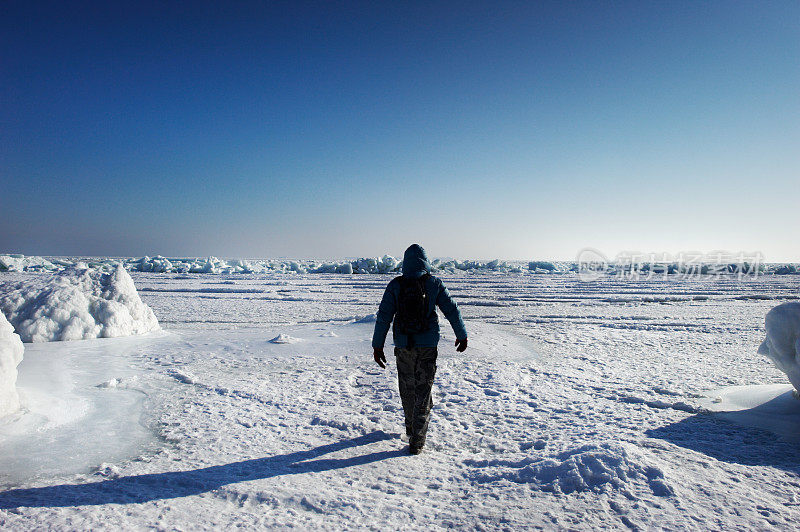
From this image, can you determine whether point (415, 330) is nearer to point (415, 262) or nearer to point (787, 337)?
point (415, 262)

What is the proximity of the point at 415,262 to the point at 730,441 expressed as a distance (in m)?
2.78

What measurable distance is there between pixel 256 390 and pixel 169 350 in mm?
2605

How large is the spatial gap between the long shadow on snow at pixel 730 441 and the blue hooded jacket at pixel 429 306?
1.90m

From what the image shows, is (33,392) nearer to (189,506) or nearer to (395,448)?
(189,506)

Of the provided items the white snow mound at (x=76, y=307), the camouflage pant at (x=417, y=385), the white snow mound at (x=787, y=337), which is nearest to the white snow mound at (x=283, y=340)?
the white snow mound at (x=76, y=307)

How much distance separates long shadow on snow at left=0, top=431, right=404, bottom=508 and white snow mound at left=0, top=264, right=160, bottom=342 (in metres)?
5.51

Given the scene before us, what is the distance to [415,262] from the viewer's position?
10.3 ft

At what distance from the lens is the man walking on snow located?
9.95 ft

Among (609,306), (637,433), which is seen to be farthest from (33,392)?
(609,306)

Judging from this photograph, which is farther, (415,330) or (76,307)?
(76,307)

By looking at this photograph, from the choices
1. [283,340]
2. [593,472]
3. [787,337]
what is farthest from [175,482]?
[787,337]

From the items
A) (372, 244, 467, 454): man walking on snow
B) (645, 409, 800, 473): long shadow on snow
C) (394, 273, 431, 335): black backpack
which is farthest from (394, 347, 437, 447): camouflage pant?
(645, 409, 800, 473): long shadow on snow

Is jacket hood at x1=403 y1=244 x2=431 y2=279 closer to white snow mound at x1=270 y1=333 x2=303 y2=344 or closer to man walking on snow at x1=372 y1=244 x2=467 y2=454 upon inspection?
man walking on snow at x1=372 y1=244 x2=467 y2=454

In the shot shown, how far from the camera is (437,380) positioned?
491cm
